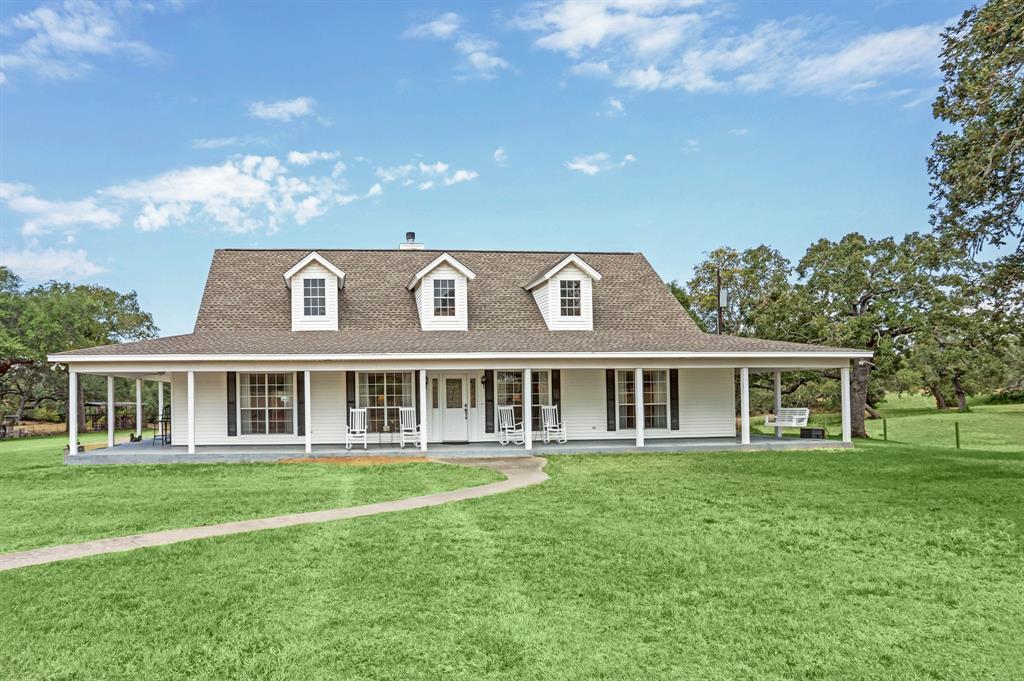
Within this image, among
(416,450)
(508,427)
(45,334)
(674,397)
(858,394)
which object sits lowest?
(416,450)

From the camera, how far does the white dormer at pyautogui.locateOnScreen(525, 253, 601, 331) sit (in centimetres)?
2058

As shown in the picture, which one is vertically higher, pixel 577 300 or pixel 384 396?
pixel 577 300

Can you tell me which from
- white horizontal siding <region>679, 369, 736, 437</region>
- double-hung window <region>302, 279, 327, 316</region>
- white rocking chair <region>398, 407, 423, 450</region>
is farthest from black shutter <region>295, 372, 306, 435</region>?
white horizontal siding <region>679, 369, 736, 437</region>

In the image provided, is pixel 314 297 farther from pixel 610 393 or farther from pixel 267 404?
pixel 610 393

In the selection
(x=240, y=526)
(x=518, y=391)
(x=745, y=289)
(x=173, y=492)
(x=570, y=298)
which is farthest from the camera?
(x=745, y=289)

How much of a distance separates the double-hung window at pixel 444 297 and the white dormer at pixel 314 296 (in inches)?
107

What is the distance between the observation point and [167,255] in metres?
30.2

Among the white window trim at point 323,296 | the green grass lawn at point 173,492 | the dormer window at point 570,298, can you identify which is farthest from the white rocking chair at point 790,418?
the white window trim at point 323,296

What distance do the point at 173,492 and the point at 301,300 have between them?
865 cm

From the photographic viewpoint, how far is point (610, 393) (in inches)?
773

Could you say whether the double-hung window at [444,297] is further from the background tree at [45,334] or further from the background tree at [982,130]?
the background tree at [45,334]

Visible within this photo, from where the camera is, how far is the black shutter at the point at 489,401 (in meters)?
19.1

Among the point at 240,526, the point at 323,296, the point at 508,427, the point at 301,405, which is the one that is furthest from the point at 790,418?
the point at 240,526

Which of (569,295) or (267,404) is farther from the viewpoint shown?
(569,295)
